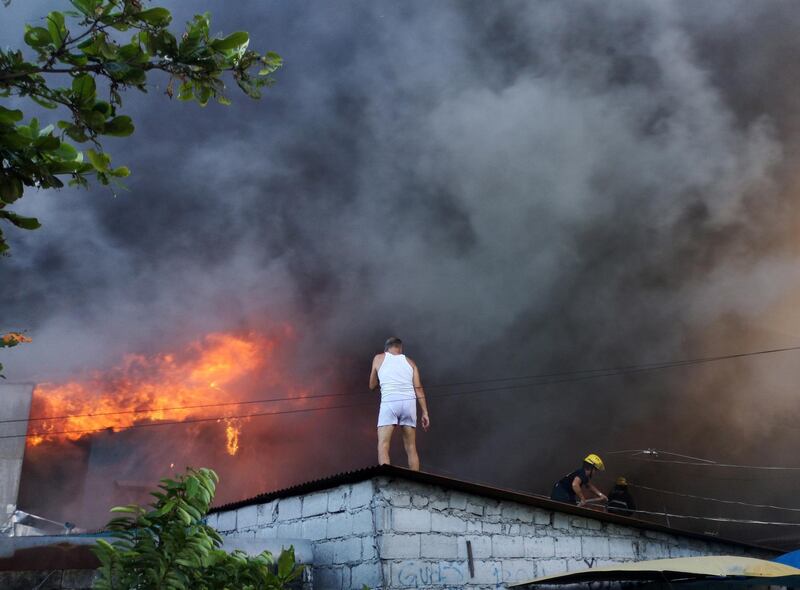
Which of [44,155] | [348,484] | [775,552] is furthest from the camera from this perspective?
[775,552]

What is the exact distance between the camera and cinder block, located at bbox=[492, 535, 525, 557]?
635 centimetres

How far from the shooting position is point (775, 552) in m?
9.99

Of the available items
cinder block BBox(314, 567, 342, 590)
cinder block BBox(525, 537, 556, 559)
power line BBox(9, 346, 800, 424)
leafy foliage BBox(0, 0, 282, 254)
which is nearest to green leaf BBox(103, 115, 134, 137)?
leafy foliage BBox(0, 0, 282, 254)

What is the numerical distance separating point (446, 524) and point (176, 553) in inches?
107

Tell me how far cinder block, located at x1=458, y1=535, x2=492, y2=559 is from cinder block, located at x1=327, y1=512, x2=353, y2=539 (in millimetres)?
1095

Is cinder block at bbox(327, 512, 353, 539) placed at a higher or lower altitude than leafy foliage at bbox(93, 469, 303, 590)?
higher

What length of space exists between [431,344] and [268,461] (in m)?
7.83

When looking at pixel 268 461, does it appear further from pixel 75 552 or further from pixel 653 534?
pixel 75 552

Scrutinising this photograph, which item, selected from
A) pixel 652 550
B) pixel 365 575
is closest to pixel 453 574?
pixel 365 575

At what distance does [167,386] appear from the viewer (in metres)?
23.0

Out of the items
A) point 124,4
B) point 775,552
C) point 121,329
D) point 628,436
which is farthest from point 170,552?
point 121,329

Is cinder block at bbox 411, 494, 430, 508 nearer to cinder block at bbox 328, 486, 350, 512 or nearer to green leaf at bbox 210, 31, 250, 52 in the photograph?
cinder block at bbox 328, 486, 350, 512

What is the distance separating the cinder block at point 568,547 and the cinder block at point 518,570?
1.46 feet

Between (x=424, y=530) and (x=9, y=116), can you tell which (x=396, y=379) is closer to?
(x=424, y=530)
